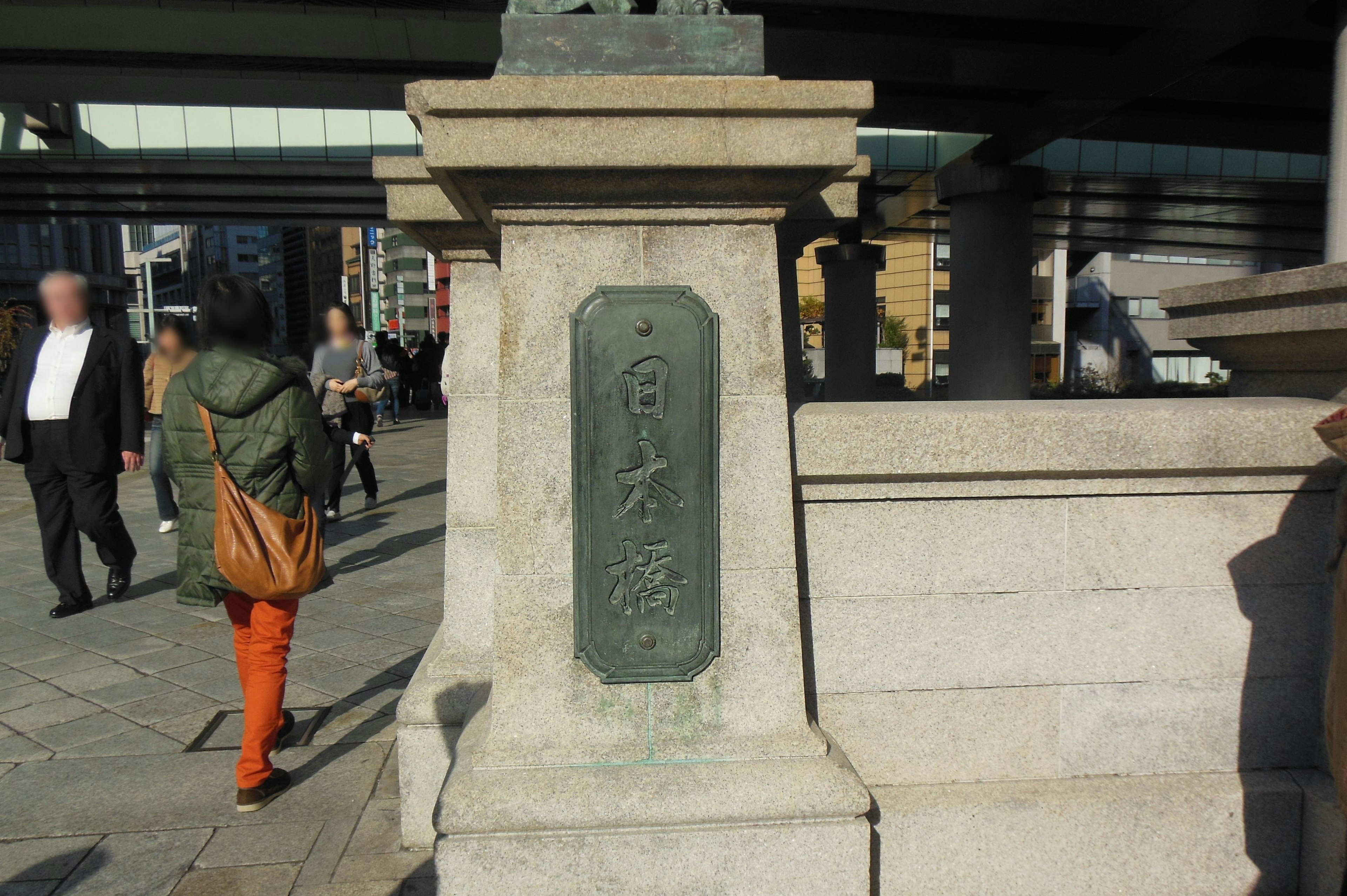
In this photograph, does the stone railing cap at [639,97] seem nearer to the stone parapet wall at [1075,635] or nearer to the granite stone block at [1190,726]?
the stone parapet wall at [1075,635]

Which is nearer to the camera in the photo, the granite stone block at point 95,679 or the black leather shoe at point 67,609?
the granite stone block at point 95,679

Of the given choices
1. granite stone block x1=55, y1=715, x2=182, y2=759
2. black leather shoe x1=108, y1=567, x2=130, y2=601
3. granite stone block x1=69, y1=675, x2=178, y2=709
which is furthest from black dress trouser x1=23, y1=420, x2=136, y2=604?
granite stone block x1=55, y1=715, x2=182, y2=759

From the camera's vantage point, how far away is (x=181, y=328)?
738 cm

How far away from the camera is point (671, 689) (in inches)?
104

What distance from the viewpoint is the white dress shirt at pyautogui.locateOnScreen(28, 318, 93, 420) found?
609 cm

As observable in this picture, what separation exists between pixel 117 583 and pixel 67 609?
44 cm

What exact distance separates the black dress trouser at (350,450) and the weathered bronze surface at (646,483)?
650cm

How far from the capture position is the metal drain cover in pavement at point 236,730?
420cm

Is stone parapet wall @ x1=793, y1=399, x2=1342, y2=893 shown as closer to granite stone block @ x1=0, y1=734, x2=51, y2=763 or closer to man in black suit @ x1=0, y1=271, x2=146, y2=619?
granite stone block @ x1=0, y1=734, x2=51, y2=763

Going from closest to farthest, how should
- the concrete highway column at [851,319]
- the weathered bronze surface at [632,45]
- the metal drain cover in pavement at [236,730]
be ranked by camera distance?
the weathered bronze surface at [632,45], the metal drain cover in pavement at [236,730], the concrete highway column at [851,319]

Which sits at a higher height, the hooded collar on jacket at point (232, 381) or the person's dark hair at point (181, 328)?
the person's dark hair at point (181, 328)

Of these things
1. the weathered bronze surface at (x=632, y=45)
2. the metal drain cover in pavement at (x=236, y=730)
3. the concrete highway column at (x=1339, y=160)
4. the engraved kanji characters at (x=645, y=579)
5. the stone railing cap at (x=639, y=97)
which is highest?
the concrete highway column at (x=1339, y=160)

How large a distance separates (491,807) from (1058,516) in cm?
183

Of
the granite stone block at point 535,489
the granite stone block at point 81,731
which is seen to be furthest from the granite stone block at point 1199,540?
the granite stone block at point 81,731
